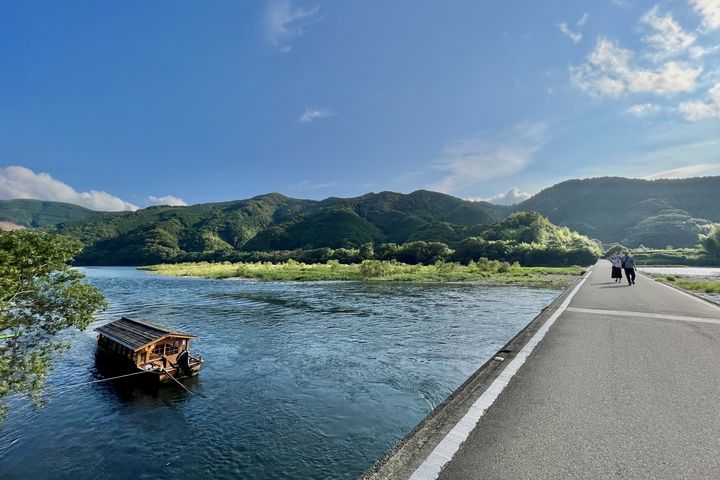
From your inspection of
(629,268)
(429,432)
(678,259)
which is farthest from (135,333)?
(678,259)

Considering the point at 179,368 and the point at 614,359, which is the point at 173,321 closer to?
the point at 179,368

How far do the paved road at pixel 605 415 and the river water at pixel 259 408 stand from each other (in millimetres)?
4109

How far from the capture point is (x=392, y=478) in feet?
12.7

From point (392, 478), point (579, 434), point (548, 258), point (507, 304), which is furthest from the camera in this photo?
point (548, 258)

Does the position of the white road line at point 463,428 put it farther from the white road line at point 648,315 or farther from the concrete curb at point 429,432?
the white road line at point 648,315

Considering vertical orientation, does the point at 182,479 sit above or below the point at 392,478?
below

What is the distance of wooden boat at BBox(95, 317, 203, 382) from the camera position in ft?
45.6

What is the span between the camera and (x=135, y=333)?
16.0 metres

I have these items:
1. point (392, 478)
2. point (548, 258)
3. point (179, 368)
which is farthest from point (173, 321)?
point (548, 258)

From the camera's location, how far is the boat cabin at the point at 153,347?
14.1m

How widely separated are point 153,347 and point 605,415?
1547 centimetres

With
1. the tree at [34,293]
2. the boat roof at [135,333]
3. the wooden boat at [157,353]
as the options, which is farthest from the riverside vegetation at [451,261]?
the tree at [34,293]

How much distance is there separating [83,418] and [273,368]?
646cm

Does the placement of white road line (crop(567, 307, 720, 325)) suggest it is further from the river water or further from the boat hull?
the boat hull
